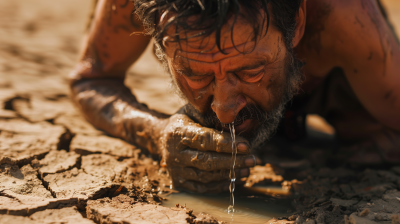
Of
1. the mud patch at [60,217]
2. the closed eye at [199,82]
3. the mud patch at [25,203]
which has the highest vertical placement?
the closed eye at [199,82]

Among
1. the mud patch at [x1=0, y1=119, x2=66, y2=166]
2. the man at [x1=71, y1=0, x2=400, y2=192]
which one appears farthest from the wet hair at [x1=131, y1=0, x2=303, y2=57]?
the mud patch at [x1=0, y1=119, x2=66, y2=166]

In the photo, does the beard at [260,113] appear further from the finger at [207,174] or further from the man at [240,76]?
the finger at [207,174]

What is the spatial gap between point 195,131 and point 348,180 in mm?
1088

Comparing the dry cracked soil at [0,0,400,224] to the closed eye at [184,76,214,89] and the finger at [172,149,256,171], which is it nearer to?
the finger at [172,149,256,171]

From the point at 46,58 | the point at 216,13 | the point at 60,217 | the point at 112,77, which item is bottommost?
the point at 60,217

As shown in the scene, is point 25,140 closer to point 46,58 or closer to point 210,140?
point 210,140

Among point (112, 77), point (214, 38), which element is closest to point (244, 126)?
point (214, 38)

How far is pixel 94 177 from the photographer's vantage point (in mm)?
2055

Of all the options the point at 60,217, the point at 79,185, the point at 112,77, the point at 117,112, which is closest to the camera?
the point at 60,217

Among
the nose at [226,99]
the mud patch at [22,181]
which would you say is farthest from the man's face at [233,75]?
the mud patch at [22,181]

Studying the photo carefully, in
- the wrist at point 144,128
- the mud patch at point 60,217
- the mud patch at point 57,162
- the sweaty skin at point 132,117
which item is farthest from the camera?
the wrist at point 144,128

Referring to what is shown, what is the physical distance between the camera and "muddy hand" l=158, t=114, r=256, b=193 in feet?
6.39

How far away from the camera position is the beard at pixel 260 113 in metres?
2.03

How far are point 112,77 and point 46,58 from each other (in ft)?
5.95
